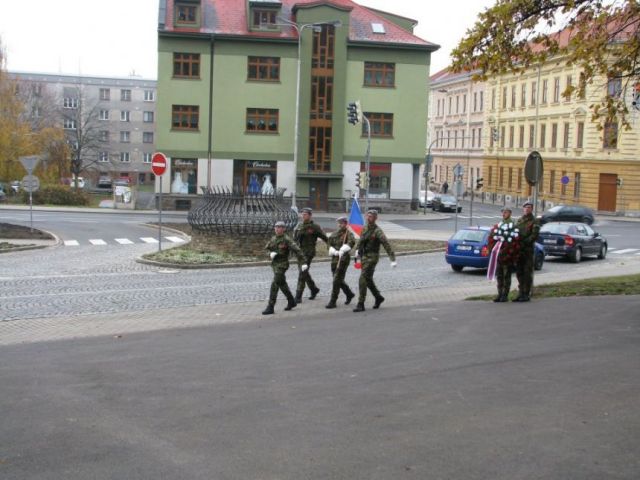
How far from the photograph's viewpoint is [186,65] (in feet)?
176

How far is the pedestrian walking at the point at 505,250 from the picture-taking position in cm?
1562

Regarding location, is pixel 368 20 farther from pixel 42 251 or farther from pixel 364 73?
pixel 42 251

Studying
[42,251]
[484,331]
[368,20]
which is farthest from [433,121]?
[484,331]

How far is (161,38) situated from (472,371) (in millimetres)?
47306

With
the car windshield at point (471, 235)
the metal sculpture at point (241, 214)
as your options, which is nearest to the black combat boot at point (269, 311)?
the car windshield at point (471, 235)

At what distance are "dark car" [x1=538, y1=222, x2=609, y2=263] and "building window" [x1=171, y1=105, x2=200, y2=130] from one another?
29.6m

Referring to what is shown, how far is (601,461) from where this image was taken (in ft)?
21.2

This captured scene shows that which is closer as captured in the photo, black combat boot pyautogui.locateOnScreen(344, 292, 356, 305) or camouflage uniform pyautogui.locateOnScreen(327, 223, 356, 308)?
camouflage uniform pyautogui.locateOnScreen(327, 223, 356, 308)

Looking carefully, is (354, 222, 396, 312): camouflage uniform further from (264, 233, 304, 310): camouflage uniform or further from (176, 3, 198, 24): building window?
(176, 3, 198, 24): building window

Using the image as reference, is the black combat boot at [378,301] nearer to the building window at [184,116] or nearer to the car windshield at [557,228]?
the car windshield at [557,228]

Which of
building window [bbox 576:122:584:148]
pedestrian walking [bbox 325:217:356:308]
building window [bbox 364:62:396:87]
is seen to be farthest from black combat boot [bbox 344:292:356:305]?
building window [bbox 576:122:584:148]

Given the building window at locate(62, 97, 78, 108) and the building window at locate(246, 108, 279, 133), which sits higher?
the building window at locate(62, 97, 78, 108)

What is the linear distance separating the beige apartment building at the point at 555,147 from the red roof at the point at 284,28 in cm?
979

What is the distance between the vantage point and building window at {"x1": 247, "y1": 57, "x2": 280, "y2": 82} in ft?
178
